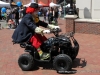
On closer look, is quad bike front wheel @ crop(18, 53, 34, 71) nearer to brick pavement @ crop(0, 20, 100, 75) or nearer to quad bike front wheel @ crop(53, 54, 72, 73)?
brick pavement @ crop(0, 20, 100, 75)

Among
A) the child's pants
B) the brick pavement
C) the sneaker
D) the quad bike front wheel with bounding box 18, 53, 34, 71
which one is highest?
the child's pants

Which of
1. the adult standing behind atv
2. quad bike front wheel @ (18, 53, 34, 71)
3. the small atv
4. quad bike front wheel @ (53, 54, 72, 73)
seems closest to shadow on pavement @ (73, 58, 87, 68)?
the small atv

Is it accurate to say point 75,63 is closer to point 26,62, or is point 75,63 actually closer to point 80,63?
point 80,63

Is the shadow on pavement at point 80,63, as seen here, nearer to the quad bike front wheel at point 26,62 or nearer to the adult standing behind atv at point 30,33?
the adult standing behind atv at point 30,33

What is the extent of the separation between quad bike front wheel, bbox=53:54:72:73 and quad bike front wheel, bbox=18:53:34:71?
27.2 inches

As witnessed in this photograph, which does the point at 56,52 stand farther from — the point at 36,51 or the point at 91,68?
the point at 91,68

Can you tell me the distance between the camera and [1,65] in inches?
284

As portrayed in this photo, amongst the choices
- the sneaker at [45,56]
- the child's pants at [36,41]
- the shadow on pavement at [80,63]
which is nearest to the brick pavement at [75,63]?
the shadow on pavement at [80,63]

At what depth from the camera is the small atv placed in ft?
20.1

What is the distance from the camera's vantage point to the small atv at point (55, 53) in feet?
20.1

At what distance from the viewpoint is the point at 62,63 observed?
6180 mm

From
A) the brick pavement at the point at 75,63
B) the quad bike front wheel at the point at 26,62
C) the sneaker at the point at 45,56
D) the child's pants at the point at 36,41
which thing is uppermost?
the child's pants at the point at 36,41

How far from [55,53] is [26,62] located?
0.84 metres

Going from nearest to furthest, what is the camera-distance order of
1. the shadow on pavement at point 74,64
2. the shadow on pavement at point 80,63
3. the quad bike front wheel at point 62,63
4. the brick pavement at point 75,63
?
the quad bike front wheel at point 62,63, the brick pavement at point 75,63, the shadow on pavement at point 74,64, the shadow on pavement at point 80,63
